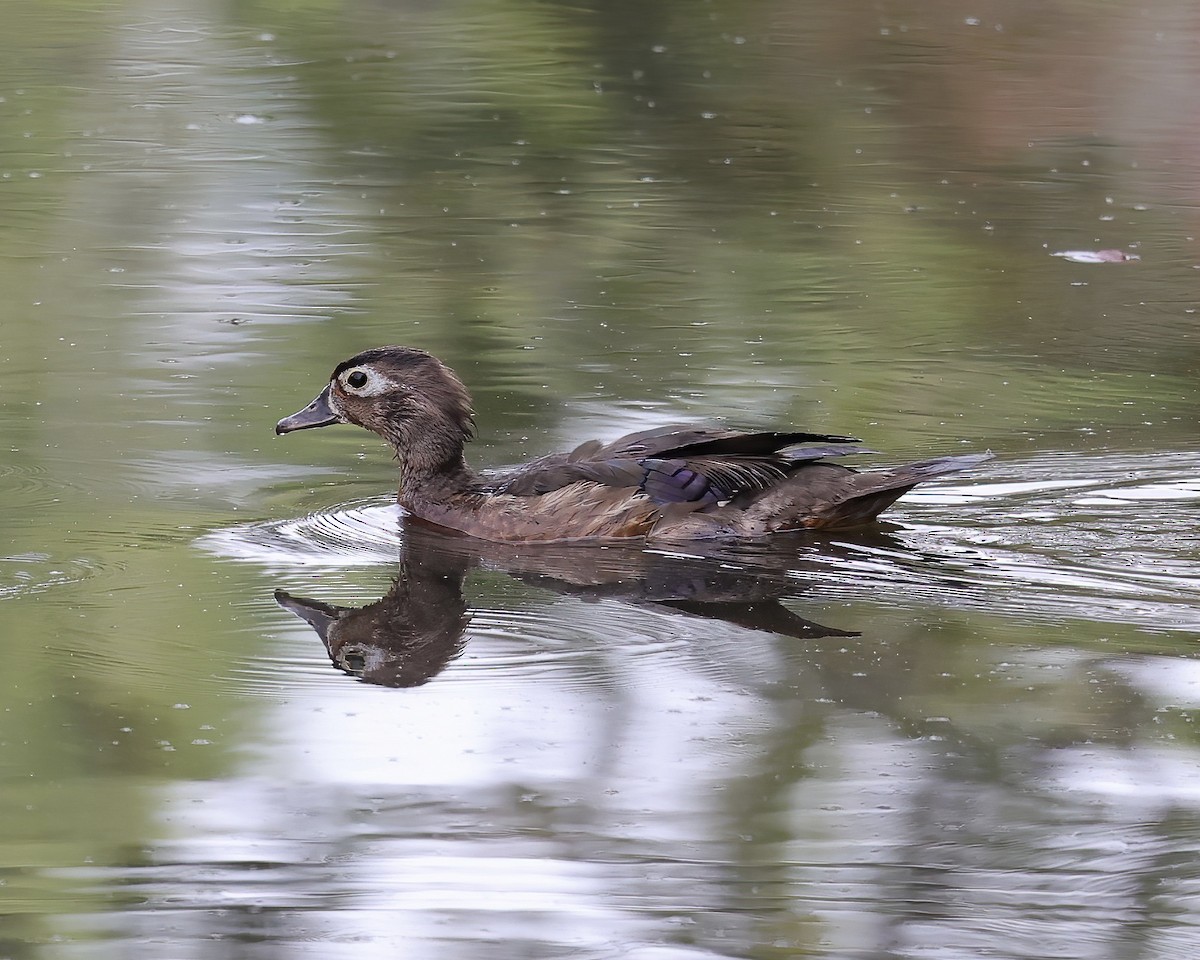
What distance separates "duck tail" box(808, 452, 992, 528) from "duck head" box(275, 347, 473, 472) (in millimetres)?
1622

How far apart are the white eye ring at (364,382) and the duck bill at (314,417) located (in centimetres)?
10

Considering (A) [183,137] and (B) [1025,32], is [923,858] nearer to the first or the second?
(A) [183,137]

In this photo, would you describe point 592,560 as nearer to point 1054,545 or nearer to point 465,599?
point 465,599

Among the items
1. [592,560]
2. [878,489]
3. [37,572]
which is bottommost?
[592,560]

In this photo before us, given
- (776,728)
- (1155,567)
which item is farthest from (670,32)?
(776,728)

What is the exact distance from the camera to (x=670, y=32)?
832 inches

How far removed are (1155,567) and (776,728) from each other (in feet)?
6.91

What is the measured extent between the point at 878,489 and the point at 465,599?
1.69 m

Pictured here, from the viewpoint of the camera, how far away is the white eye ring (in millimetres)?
8555

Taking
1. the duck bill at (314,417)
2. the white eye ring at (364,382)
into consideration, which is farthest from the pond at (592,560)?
the white eye ring at (364,382)

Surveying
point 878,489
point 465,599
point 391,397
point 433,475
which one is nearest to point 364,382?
point 391,397

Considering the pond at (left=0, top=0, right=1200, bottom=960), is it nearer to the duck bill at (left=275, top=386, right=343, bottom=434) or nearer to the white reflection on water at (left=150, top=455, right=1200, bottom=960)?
the white reflection on water at (left=150, top=455, right=1200, bottom=960)

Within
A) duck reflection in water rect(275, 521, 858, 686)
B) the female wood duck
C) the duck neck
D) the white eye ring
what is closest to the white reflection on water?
duck reflection in water rect(275, 521, 858, 686)

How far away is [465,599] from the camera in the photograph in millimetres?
7102
